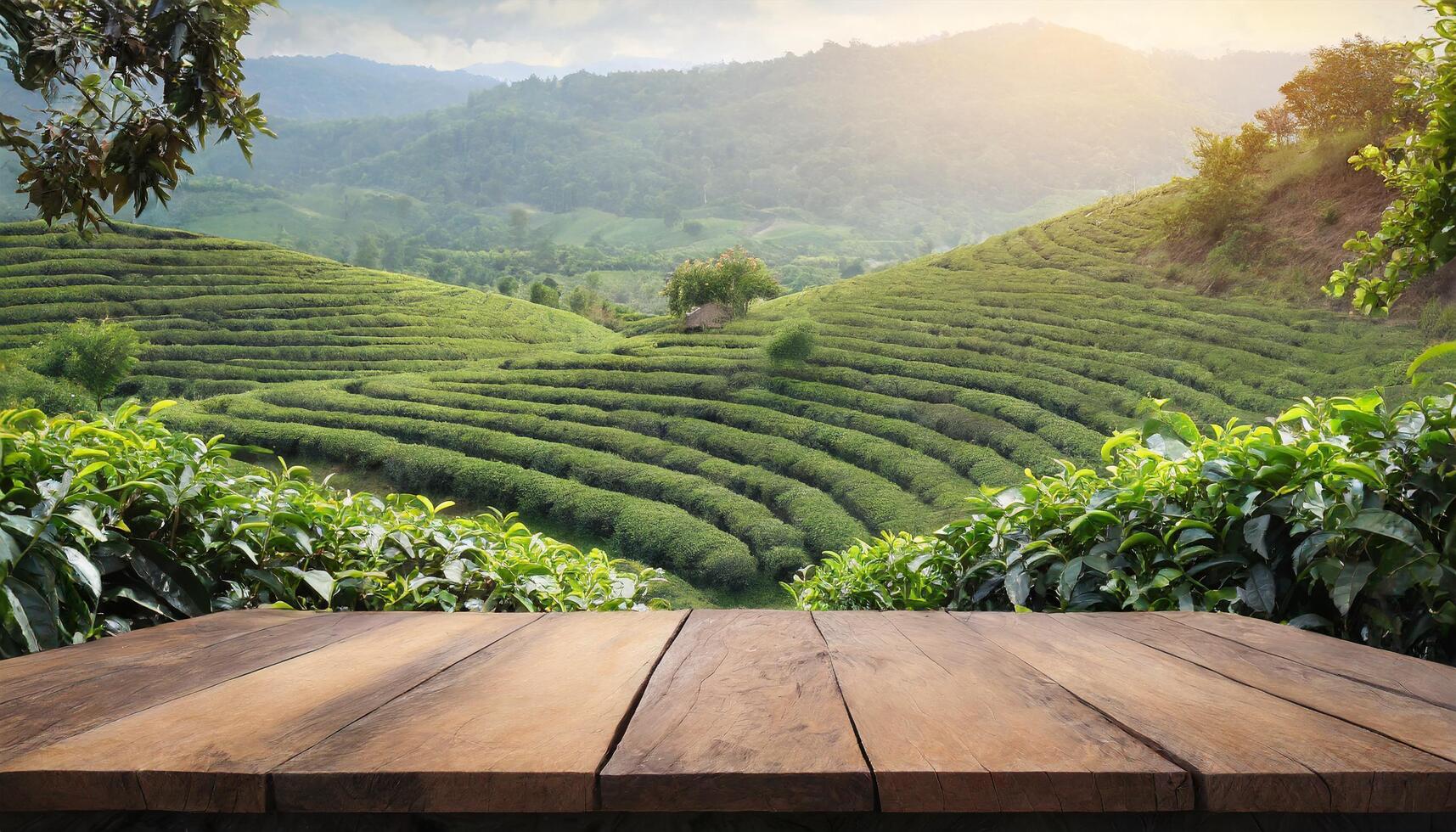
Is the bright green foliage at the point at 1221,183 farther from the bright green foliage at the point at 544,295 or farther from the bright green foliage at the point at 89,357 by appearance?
the bright green foliage at the point at 89,357

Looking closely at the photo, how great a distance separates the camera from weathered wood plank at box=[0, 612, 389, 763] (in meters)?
0.52

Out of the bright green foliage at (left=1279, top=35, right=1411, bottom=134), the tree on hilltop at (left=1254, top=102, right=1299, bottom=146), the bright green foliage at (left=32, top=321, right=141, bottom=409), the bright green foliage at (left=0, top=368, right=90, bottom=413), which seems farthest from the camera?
the tree on hilltop at (left=1254, top=102, right=1299, bottom=146)

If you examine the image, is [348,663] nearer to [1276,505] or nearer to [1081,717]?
[1081,717]

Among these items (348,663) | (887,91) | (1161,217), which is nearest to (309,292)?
(348,663)

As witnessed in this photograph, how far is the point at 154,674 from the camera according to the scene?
2.16 feet

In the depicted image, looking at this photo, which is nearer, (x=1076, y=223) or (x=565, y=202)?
(x=1076, y=223)

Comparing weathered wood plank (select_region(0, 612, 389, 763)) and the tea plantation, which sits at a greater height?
weathered wood plank (select_region(0, 612, 389, 763))

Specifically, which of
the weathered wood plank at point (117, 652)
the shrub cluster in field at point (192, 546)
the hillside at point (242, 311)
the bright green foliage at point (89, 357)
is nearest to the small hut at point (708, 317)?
the hillside at point (242, 311)

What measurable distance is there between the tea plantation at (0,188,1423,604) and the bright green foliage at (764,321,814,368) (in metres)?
0.08

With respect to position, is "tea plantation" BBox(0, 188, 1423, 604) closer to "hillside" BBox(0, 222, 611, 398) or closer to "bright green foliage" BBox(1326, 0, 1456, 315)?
"hillside" BBox(0, 222, 611, 398)

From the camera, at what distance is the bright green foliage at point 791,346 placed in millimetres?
7121

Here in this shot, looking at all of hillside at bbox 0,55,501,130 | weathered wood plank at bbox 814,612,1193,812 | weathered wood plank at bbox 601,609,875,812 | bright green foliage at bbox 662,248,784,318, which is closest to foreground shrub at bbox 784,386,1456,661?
weathered wood plank at bbox 814,612,1193,812

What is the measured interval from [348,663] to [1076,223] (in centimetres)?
914

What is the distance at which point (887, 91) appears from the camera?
17531 mm
